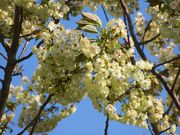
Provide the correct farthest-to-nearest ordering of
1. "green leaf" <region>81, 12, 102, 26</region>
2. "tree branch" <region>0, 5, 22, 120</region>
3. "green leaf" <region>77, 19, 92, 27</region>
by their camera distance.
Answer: "tree branch" <region>0, 5, 22, 120</region> < "green leaf" <region>77, 19, 92, 27</region> < "green leaf" <region>81, 12, 102, 26</region>

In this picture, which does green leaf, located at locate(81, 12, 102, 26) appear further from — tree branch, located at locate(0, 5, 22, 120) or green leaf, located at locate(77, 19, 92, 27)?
tree branch, located at locate(0, 5, 22, 120)

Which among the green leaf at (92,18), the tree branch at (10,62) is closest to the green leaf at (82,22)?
the green leaf at (92,18)

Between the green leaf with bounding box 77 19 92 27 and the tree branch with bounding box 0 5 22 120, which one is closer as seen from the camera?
the green leaf with bounding box 77 19 92 27

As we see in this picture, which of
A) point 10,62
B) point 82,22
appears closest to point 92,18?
point 82,22

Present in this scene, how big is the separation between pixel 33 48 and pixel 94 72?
1.07 m

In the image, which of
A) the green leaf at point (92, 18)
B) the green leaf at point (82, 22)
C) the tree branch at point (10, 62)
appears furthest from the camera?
the tree branch at point (10, 62)

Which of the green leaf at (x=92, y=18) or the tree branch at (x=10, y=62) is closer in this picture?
the green leaf at (x=92, y=18)

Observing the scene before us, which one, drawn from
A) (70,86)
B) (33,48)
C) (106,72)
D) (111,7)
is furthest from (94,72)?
(111,7)

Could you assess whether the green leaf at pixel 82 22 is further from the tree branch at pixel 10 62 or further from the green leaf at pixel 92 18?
the tree branch at pixel 10 62

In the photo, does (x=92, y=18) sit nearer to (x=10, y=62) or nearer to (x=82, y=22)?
(x=82, y=22)

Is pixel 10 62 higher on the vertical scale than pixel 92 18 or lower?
higher

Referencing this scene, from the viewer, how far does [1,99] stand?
22.4ft

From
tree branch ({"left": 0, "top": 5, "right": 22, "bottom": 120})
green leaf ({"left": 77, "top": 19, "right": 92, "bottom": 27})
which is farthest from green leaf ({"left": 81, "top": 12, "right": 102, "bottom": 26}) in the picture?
tree branch ({"left": 0, "top": 5, "right": 22, "bottom": 120})

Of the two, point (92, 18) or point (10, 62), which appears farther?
point (10, 62)
